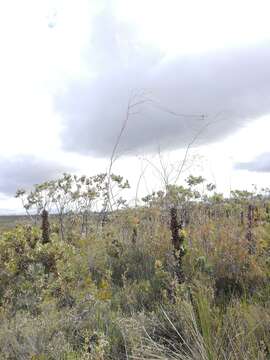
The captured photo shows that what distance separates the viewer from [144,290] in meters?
4.82

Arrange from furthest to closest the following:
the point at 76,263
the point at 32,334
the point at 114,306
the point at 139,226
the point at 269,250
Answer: the point at 139,226
the point at 76,263
the point at 269,250
the point at 114,306
the point at 32,334

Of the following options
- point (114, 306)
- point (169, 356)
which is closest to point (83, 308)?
point (114, 306)

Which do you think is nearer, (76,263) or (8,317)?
(8,317)

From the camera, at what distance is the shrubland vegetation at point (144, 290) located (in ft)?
10.1

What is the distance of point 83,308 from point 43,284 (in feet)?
3.42

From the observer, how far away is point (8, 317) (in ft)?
14.2

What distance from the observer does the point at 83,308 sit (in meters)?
4.15

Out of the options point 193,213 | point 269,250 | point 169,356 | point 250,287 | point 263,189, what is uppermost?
point 263,189

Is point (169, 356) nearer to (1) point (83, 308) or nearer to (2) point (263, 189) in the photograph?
(1) point (83, 308)

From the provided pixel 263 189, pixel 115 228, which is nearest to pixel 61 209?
pixel 115 228

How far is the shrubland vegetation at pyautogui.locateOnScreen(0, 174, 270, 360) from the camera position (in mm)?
3090

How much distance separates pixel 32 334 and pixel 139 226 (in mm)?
4393

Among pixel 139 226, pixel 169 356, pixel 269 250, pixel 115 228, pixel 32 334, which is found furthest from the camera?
pixel 115 228

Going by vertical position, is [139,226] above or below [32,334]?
above
